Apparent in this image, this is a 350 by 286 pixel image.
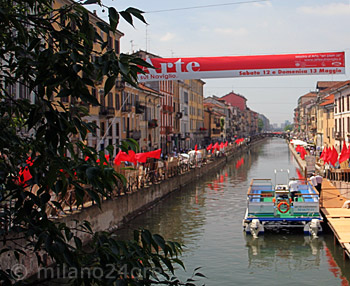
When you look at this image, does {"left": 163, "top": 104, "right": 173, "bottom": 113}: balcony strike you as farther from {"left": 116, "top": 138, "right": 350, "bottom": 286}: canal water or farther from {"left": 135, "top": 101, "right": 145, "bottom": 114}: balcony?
{"left": 116, "top": 138, "right": 350, "bottom": 286}: canal water

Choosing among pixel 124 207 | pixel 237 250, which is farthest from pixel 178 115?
pixel 237 250

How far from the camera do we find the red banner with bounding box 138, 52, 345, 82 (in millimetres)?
16328

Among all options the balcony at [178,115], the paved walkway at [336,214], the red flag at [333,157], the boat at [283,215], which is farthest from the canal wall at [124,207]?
the balcony at [178,115]

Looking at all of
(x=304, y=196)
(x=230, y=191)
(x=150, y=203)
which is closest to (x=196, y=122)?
(x=230, y=191)

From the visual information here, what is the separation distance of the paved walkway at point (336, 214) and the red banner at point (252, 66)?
489 cm

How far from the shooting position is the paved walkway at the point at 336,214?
13.7 metres

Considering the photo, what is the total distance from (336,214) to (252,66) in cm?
596

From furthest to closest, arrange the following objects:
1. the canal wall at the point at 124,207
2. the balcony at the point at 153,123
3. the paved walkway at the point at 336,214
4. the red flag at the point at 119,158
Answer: the balcony at the point at 153,123
the red flag at the point at 119,158
the canal wall at the point at 124,207
the paved walkway at the point at 336,214

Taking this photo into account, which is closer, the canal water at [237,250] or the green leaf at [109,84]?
the green leaf at [109,84]

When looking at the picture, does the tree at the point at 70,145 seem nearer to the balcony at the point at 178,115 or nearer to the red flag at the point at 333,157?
the red flag at the point at 333,157

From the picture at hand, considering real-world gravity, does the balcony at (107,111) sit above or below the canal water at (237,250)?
above

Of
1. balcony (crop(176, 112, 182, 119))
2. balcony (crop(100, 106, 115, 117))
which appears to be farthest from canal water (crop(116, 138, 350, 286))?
balcony (crop(176, 112, 182, 119))

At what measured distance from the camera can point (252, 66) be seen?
16844 mm

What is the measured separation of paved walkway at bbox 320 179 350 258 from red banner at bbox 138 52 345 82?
16.0ft
